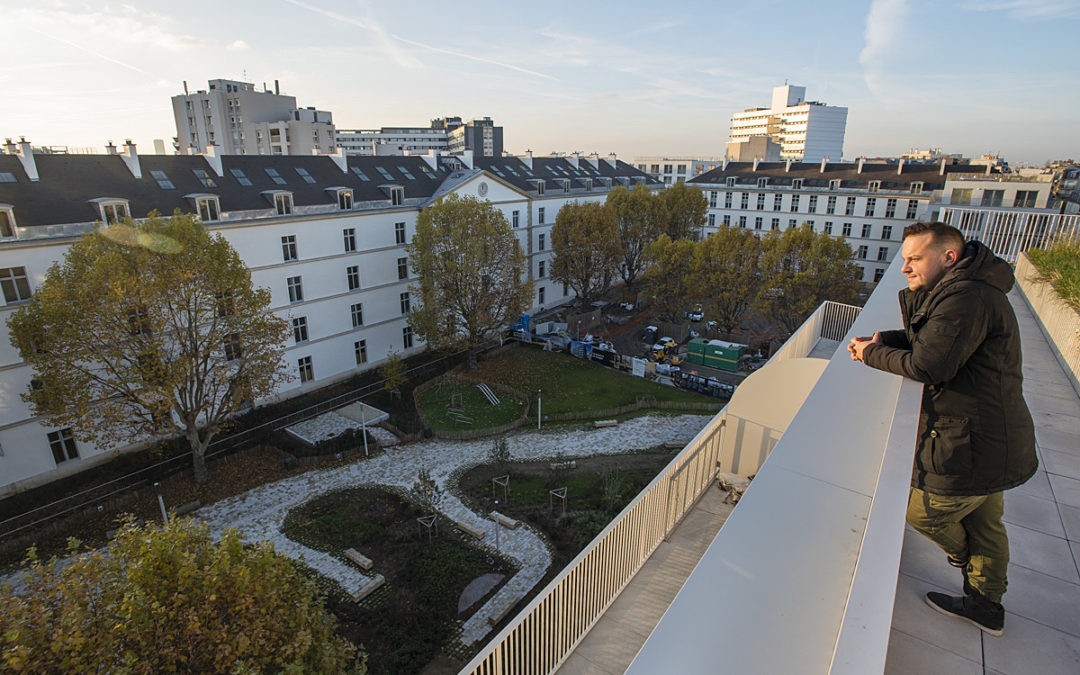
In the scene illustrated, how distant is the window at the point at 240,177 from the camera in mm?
27969

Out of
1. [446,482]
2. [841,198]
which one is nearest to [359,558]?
[446,482]

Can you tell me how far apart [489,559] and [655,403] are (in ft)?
47.1

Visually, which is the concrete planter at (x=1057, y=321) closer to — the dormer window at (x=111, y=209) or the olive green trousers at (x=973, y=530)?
the olive green trousers at (x=973, y=530)

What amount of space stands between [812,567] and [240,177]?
32.0 metres

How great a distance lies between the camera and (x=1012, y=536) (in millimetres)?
5430

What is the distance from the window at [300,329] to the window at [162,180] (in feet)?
27.7

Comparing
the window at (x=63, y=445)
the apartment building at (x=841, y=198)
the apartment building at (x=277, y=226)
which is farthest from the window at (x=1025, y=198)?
the window at (x=63, y=445)

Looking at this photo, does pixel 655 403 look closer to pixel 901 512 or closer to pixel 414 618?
pixel 414 618

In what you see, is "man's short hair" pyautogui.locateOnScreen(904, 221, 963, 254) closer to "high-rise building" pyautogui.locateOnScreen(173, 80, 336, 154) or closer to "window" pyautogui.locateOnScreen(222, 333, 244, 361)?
"window" pyautogui.locateOnScreen(222, 333, 244, 361)

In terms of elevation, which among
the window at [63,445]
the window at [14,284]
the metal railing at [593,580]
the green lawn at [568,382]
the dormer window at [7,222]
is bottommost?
the green lawn at [568,382]

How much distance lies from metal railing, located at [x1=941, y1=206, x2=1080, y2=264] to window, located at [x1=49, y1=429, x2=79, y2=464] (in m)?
47.2

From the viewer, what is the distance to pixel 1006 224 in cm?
3453

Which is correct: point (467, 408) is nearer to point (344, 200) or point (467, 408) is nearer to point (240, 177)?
point (344, 200)

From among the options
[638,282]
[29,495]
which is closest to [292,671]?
[29,495]
